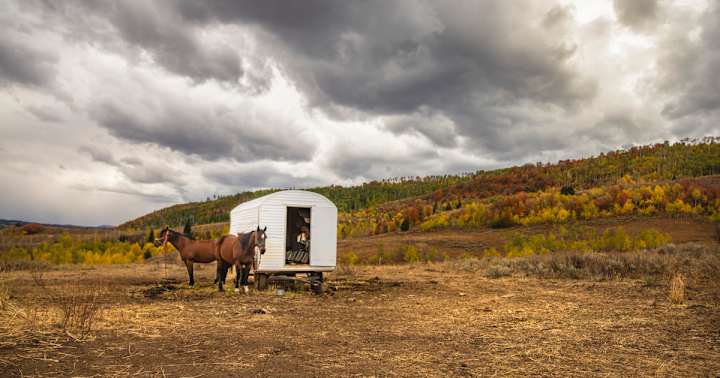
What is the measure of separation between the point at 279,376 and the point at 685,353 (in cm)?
577

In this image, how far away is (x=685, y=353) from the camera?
6.39 metres

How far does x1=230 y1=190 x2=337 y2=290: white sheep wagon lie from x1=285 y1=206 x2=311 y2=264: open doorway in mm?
403

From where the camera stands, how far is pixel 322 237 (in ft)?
48.5

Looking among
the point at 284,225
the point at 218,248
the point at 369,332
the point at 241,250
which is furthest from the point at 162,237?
the point at 369,332

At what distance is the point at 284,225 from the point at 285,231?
205 mm

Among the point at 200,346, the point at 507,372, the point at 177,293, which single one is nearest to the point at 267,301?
the point at 177,293

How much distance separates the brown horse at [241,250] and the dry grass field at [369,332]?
0.82 metres

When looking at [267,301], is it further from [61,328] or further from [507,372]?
[507,372]

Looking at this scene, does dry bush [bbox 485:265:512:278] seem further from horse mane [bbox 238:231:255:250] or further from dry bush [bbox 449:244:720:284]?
horse mane [bbox 238:231:255:250]

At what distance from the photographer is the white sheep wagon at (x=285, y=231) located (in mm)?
14227

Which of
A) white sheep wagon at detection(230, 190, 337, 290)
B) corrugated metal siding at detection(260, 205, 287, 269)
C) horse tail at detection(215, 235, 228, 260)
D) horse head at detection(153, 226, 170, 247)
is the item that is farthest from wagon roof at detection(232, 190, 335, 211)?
horse head at detection(153, 226, 170, 247)

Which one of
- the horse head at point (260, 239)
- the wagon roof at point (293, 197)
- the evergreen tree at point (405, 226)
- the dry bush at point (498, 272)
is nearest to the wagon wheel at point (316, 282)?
the horse head at point (260, 239)

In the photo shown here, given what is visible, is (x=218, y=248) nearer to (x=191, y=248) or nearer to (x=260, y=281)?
(x=191, y=248)

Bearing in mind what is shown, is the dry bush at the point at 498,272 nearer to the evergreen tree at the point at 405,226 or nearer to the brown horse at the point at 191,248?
the brown horse at the point at 191,248
